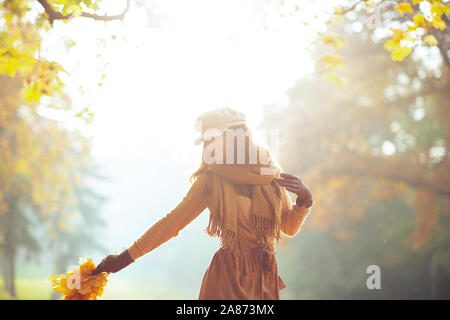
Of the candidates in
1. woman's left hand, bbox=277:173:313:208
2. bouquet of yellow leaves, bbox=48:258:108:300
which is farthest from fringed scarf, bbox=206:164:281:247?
bouquet of yellow leaves, bbox=48:258:108:300

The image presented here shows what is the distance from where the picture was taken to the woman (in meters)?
2.76

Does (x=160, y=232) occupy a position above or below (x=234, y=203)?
below

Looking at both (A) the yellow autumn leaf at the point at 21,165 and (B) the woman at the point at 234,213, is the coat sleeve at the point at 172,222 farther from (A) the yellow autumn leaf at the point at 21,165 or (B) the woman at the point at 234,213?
(A) the yellow autumn leaf at the point at 21,165

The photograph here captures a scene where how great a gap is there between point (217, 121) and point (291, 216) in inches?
33.4

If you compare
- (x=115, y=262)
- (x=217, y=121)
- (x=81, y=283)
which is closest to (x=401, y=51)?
(x=217, y=121)

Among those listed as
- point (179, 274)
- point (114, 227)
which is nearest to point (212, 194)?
point (179, 274)

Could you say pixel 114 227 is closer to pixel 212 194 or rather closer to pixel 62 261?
pixel 62 261

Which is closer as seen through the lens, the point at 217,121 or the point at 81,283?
the point at 81,283

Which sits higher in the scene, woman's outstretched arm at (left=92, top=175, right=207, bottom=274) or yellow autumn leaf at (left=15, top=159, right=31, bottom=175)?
yellow autumn leaf at (left=15, top=159, right=31, bottom=175)

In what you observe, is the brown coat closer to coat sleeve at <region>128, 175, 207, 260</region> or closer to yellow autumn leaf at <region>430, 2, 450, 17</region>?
coat sleeve at <region>128, 175, 207, 260</region>

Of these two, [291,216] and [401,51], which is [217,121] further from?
[401,51]

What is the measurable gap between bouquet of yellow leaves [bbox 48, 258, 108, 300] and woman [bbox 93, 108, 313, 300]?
0.09m

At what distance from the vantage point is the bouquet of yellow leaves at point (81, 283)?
2.85 m

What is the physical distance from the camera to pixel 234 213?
9.11 feet
